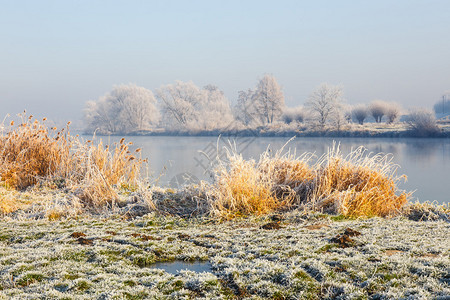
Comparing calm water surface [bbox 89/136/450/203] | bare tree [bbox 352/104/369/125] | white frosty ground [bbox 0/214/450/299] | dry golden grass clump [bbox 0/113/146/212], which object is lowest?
calm water surface [bbox 89/136/450/203]

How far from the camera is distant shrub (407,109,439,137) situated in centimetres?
3544

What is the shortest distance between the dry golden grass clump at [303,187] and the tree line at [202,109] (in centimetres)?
4025

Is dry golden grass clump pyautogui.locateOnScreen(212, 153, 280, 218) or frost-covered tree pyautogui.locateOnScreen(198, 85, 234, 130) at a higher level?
frost-covered tree pyautogui.locateOnScreen(198, 85, 234, 130)

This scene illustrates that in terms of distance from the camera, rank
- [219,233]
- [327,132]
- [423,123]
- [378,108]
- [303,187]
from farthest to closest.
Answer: [378,108], [327,132], [423,123], [303,187], [219,233]

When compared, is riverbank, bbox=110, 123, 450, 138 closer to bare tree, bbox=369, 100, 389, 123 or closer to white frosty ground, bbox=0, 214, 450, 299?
bare tree, bbox=369, 100, 389, 123

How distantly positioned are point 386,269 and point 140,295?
234cm

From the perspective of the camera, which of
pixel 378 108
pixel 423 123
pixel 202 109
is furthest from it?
pixel 202 109

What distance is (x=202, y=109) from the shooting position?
57.2 metres

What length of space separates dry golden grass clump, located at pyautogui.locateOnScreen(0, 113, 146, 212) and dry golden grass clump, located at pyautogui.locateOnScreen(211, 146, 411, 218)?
292 cm

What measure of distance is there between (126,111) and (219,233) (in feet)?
180

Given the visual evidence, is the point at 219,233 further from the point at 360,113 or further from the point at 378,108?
the point at 378,108

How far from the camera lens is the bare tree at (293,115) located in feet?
189

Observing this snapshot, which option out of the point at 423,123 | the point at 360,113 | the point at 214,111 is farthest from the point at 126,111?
the point at 423,123

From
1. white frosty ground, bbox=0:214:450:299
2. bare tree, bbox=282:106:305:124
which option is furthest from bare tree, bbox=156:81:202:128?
white frosty ground, bbox=0:214:450:299
